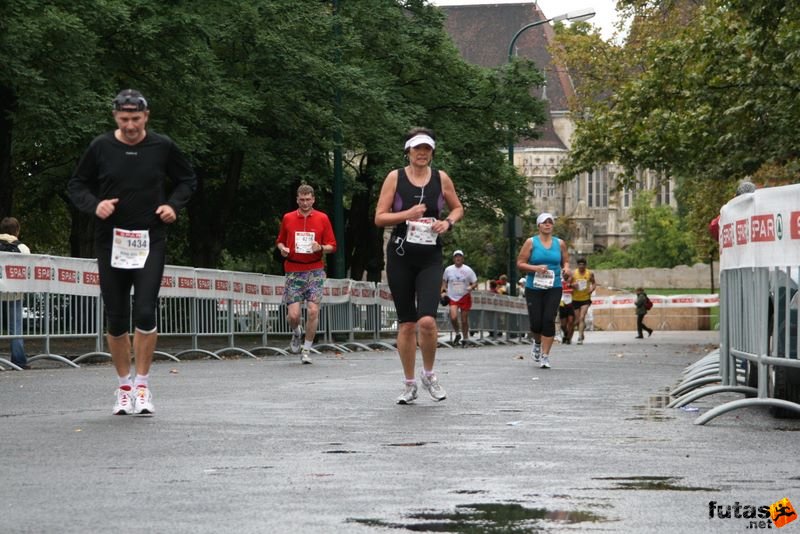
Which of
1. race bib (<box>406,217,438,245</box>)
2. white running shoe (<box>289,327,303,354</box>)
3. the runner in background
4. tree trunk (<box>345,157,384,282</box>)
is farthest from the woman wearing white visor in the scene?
tree trunk (<box>345,157,384,282</box>)

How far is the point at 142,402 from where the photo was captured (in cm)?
1075

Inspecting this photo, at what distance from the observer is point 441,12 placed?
150 feet

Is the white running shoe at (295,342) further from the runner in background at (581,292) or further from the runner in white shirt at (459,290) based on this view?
the runner in background at (581,292)

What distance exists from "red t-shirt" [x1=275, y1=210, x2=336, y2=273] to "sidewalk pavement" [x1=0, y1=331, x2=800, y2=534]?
6.45 metres

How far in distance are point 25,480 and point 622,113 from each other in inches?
1169

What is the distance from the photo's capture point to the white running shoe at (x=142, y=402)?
35.3 feet

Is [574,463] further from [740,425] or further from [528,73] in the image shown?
[528,73]

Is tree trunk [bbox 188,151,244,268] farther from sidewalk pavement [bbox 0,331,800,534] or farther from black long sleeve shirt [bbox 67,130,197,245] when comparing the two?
black long sleeve shirt [bbox 67,130,197,245]

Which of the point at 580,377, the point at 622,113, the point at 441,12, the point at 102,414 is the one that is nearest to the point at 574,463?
the point at 102,414

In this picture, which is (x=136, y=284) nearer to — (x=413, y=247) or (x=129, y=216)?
(x=129, y=216)

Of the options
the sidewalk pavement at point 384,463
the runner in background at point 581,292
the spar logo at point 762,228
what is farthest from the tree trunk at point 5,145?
the spar logo at point 762,228

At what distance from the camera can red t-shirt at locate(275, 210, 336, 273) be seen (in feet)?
66.5

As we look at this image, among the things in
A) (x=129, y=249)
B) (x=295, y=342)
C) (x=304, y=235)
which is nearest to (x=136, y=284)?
(x=129, y=249)

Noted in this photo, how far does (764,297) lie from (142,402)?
3.90 meters
